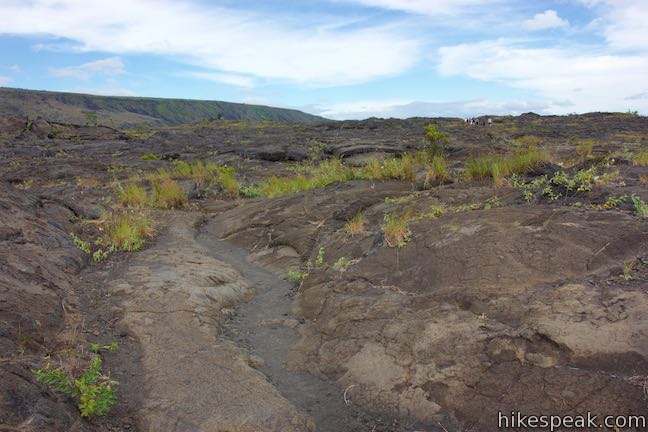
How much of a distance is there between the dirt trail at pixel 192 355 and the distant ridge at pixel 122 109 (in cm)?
7356

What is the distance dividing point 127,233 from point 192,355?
4.01 meters

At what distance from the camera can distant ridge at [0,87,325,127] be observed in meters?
92.6

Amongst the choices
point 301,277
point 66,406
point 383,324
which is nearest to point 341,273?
point 301,277

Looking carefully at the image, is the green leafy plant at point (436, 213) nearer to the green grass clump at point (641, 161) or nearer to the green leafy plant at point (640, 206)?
the green leafy plant at point (640, 206)

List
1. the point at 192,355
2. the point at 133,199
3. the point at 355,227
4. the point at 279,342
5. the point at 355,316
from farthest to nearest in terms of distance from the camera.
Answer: the point at 133,199 → the point at 355,227 → the point at 279,342 → the point at 355,316 → the point at 192,355

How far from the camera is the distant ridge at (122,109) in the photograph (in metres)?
92.6

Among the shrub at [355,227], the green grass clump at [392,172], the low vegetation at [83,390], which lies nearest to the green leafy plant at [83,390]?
the low vegetation at [83,390]

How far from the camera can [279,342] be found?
5094mm

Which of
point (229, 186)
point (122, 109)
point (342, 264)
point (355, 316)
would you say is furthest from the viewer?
point (122, 109)

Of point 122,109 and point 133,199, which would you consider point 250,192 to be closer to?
point 133,199

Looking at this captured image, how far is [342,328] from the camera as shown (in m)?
4.90

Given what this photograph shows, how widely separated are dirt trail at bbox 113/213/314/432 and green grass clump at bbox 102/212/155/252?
25.4 inches

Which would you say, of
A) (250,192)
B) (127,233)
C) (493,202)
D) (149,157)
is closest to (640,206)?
(493,202)

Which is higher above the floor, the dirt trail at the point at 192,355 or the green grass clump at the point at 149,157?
the green grass clump at the point at 149,157
